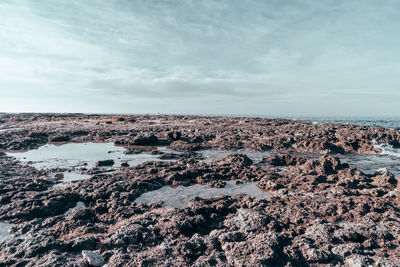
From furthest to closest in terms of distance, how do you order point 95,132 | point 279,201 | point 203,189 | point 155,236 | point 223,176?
1. point 95,132
2. point 223,176
3. point 203,189
4. point 279,201
5. point 155,236

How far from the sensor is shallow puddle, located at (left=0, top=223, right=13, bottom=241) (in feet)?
19.9

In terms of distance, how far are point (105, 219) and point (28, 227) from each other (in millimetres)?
2102


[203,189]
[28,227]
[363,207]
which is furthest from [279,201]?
[28,227]

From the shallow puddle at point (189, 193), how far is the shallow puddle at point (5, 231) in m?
3.81

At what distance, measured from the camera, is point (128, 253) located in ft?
16.7

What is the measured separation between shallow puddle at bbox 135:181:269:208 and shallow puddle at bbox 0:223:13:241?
150 inches

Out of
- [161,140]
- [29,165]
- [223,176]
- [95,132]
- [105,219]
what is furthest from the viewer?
[95,132]

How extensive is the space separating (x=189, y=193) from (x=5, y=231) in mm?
6127

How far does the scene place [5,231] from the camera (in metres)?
6.39

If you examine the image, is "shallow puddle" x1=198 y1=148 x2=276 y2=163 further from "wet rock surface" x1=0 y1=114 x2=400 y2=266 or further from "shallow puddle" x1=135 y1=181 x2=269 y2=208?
"shallow puddle" x1=135 y1=181 x2=269 y2=208

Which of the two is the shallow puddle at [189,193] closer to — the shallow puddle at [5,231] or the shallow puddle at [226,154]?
the shallow puddle at [5,231]

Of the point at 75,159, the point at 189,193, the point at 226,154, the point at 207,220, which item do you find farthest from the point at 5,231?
the point at 226,154

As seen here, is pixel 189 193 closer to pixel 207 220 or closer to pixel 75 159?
pixel 207 220

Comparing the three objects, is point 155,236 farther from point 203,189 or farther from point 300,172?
point 300,172
